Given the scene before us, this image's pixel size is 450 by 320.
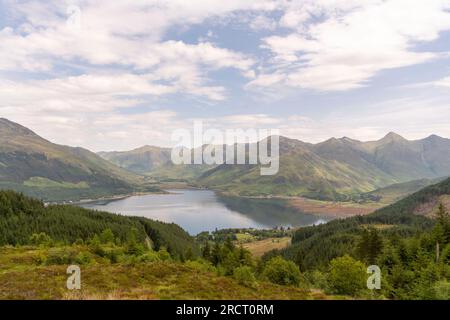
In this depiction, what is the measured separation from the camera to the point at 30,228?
143125mm

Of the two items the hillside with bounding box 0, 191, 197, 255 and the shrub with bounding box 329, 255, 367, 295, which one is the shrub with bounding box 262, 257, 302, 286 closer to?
the shrub with bounding box 329, 255, 367, 295

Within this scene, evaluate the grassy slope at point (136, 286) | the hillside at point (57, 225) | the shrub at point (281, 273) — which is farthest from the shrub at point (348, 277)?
the hillside at point (57, 225)

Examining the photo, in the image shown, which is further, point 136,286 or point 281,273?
point 281,273

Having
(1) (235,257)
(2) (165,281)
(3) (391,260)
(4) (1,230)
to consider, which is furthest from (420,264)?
(4) (1,230)

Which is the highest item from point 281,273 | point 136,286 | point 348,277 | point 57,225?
point 136,286

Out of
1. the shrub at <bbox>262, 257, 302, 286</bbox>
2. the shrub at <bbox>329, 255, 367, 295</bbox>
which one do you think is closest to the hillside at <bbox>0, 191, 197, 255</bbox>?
the shrub at <bbox>262, 257, 302, 286</bbox>

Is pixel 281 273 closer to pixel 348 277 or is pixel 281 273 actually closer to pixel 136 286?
pixel 348 277

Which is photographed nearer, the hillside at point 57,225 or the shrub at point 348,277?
the shrub at point 348,277

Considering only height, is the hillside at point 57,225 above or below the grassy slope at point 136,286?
below

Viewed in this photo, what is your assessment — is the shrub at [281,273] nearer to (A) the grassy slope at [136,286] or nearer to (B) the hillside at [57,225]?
(A) the grassy slope at [136,286]

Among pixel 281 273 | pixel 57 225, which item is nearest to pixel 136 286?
pixel 281 273

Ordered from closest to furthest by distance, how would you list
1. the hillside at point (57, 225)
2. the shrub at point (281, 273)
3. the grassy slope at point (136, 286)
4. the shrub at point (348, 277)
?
the grassy slope at point (136, 286)
the shrub at point (348, 277)
the shrub at point (281, 273)
the hillside at point (57, 225)
